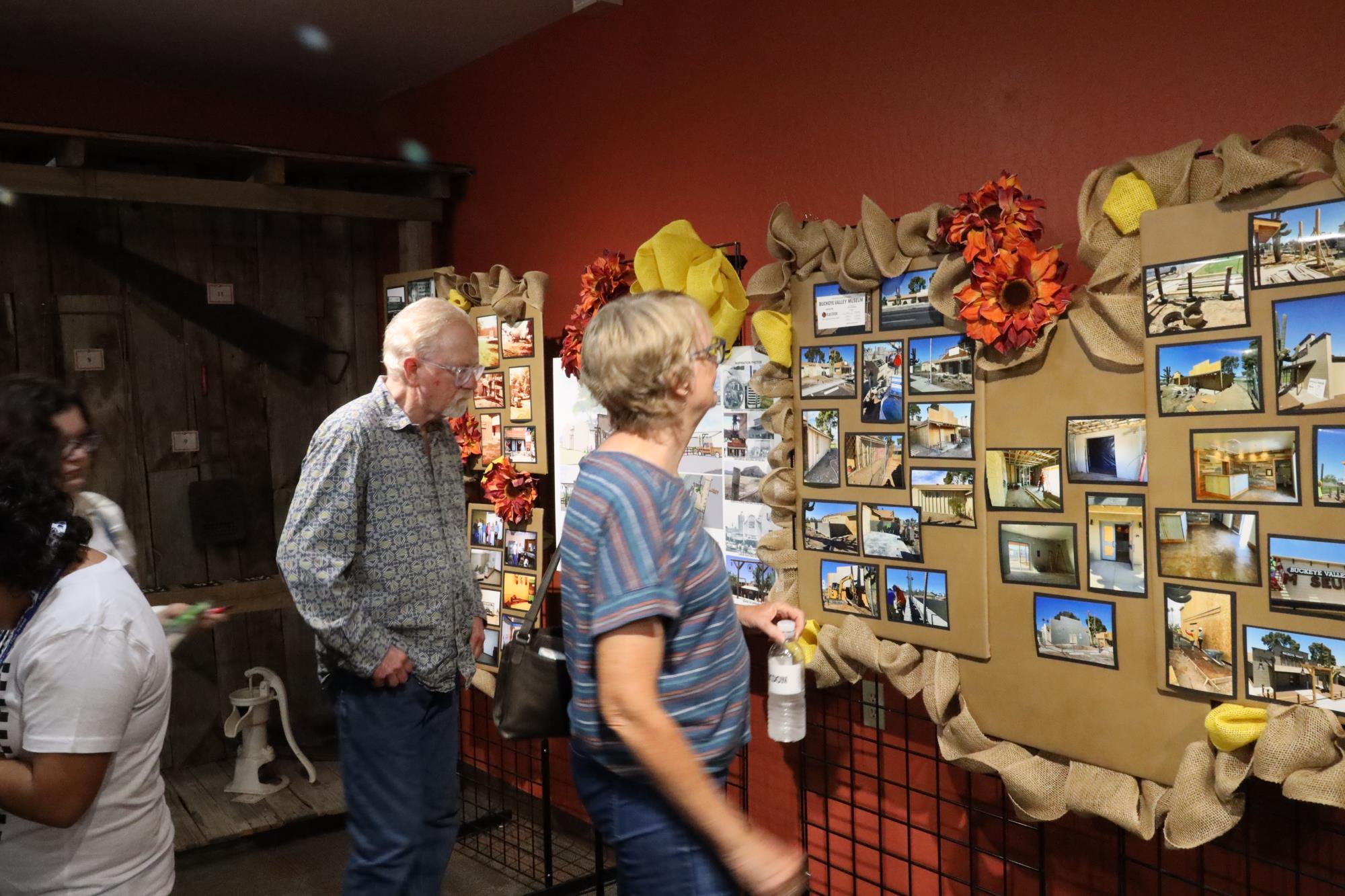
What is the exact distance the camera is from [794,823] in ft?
9.39

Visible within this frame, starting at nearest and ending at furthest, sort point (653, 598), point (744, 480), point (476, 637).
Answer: point (653, 598) < point (476, 637) < point (744, 480)

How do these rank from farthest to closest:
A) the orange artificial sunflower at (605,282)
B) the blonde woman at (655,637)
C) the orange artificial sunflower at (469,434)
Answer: the orange artificial sunflower at (469,434) → the orange artificial sunflower at (605,282) → the blonde woman at (655,637)

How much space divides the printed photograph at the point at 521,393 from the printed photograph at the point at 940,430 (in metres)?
1.44

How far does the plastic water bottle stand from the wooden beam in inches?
98.3

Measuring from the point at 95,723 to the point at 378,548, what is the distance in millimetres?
875

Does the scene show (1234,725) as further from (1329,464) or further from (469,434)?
(469,434)

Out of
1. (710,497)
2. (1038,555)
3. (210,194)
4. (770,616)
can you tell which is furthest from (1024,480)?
(210,194)

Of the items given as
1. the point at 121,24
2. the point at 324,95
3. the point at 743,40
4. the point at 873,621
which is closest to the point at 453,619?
the point at 873,621

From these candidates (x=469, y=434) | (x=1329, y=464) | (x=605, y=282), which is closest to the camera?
(x=1329, y=464)

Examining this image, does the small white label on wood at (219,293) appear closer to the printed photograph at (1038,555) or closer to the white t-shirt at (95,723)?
the white t-shirt at (95,723)

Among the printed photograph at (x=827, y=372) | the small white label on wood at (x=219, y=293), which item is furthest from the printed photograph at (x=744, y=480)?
the small white label on wood at (x=219, y=293)

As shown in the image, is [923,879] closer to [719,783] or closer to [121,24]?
[719,783]

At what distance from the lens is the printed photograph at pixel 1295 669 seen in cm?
162

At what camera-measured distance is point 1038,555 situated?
2025mm
